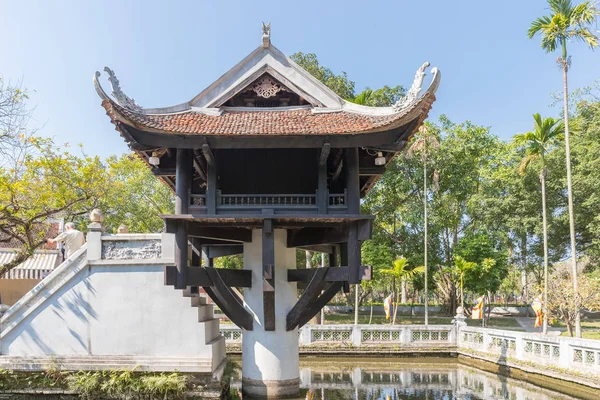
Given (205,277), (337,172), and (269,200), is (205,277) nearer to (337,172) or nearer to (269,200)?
(269,200)

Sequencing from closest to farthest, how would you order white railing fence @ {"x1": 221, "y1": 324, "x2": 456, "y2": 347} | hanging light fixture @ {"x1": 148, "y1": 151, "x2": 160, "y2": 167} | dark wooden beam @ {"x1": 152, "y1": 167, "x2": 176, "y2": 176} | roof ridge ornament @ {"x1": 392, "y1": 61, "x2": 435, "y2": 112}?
roof ridge ornament @ {"x1": 392, "y1": 61, "x2": 435, "y2": 112} < hanging light fixture @ {"x1": 148, "y1": 151, "x2": 160, "y2": 167} < dark wooden beam @ {"x1": 152, "y1": 167, "x2": 176, "y2": 176} < white railing fence @ {"x1": 221, "y1": 324, "x2": 456, "y2": 347}

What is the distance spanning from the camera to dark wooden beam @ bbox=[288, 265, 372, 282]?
24.6 ft

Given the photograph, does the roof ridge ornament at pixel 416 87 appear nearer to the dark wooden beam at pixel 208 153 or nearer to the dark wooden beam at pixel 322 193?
the dark wooden beam at pixel 322 193

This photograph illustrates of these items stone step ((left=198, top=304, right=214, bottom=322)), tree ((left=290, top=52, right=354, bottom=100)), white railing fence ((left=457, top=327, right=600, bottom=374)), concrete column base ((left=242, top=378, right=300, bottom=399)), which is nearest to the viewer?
concrete column base ((left=242, top=378, right=300, bottom=399))

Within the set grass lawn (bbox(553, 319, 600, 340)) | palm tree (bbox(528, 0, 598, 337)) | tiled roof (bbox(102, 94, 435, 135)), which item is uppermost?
palm tree (bbox(528, 0, 598, 337))

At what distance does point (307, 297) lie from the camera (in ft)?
26.6

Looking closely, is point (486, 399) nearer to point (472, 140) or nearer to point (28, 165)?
point (28, 165)

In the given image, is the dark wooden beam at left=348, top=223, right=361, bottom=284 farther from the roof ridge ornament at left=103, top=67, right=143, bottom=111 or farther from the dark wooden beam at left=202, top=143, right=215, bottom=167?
the roof ridge ornament at left=103, top=67, right=143, bottom=111

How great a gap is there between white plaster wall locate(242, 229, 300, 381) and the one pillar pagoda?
19 millimetres

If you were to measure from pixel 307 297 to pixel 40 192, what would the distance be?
22.6 feet

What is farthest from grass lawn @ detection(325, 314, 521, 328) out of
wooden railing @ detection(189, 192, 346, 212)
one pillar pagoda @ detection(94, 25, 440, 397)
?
wooden railing @ detection(189, 192, 346, 212)

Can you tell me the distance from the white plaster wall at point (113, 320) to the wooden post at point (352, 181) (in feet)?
12.0

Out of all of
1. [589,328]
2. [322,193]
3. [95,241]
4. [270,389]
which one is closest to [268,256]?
[322,193]

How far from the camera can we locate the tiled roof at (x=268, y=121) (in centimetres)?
684
